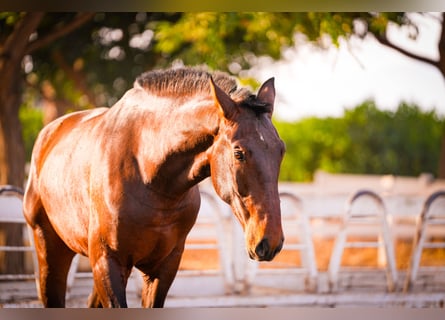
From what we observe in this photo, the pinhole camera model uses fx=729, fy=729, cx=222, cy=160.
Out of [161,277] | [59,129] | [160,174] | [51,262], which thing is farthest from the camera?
[59,129]

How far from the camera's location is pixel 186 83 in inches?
151

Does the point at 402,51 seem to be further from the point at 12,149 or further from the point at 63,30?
the point at 12,149

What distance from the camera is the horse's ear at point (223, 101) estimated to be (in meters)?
3.42

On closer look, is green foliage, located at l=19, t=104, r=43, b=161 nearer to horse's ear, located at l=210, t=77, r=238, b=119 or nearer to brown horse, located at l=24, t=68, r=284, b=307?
brown horse, located at l=24, t=68, r=284, b=307

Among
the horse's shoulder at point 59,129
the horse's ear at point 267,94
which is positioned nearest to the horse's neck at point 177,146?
the horse's ear at point 267,94

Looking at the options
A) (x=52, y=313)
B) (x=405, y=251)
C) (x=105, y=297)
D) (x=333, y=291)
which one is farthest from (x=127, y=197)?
(x=405, y=251)

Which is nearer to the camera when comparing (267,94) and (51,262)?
(267,94)

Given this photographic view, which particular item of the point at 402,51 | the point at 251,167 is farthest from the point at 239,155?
the point at 402,51

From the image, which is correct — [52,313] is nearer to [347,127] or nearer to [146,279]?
[146,279]

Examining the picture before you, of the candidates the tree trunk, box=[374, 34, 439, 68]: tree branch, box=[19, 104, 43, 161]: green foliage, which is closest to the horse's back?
the tree trunk

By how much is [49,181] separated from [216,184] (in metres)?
1.37

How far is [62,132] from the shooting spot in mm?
4641

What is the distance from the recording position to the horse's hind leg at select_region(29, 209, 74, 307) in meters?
4.62

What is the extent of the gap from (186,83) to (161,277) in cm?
108
